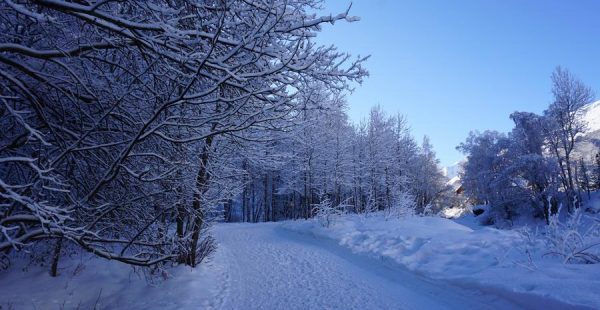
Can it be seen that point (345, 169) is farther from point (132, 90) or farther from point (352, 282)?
point (132, 90)

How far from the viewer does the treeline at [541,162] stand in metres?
23.6

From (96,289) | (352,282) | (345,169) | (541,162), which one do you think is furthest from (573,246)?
(541,162)

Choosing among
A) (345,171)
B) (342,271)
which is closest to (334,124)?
(345,171)

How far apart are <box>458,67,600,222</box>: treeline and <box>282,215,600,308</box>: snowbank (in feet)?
60.6

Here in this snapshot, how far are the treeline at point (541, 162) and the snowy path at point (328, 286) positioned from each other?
20.9m

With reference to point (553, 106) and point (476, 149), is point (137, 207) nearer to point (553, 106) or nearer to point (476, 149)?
point (553, 106)

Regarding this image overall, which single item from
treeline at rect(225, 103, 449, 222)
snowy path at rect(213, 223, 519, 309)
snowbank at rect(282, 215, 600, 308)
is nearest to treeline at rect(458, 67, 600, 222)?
treeline at rect(225, 103, 449, 222)

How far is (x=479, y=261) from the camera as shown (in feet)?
21.6

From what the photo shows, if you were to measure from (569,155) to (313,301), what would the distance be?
29.5m

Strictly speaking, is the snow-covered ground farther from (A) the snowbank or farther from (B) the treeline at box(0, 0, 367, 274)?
(B) the treeline at box(0, 0, 367, 274)

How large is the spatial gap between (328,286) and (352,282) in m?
0.57

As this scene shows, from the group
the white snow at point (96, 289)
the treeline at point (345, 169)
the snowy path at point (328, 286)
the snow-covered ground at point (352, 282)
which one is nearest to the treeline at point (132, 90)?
the white snow at point (96, 289)

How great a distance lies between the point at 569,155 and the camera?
84.4 feet

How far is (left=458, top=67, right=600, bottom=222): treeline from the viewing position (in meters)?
23.6
